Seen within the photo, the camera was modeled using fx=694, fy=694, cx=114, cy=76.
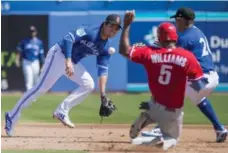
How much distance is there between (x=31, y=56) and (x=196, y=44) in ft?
33.5

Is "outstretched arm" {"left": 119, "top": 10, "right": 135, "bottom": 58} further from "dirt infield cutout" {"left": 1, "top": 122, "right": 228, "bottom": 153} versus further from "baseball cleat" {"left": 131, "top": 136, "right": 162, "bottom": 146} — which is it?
"dirt infield cutout" {"left": 1, "top": 122, "right": 228, "bottom": 153}

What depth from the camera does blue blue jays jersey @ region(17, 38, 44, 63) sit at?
62.4 ft

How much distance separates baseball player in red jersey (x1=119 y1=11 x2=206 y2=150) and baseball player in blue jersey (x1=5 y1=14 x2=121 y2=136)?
207 centimetres

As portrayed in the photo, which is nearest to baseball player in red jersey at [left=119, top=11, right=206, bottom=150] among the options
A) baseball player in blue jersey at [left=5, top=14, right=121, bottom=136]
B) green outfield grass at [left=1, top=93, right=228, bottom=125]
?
baseball player in blue jersey at [left=5, top=14, right=121, bottom=136]

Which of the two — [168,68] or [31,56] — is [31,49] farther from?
[168,68]

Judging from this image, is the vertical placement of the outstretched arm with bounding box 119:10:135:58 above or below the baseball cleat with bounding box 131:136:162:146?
above

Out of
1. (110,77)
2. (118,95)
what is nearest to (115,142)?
(118,95)

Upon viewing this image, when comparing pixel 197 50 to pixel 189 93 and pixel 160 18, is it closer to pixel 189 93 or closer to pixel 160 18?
pixel 189 93

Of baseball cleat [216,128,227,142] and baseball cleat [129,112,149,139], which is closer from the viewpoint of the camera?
baseball cleat [129,112,149,139]

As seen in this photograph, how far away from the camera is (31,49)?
19000mm

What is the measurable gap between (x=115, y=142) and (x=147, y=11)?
12.3 m

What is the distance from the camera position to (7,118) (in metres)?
9.76

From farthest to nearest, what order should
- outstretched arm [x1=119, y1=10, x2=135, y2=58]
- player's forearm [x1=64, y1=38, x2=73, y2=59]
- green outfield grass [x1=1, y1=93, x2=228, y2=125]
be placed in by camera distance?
green outfield grass [x1=1, y1=93, x2=228, y2=125], player's forearm [x1=64, y1=38, x2=73, y2=59], outstretched arm [x1=119, y1=10, x2=135, y2=58]

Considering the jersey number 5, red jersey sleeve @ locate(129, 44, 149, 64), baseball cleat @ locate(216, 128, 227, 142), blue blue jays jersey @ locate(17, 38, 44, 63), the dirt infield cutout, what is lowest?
blue blue jays jersey @ locate(17, 38, 44, 63)
